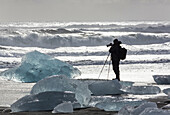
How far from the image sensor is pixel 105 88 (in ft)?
40.4

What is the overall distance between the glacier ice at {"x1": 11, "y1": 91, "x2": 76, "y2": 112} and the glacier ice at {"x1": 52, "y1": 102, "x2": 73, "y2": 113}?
61 centimetres

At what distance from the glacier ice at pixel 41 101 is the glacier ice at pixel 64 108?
2.01ft

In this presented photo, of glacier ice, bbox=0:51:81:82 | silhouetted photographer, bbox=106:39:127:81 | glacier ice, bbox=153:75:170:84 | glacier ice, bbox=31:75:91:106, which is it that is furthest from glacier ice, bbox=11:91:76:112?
glacier ice, bbox=0:51:81:82

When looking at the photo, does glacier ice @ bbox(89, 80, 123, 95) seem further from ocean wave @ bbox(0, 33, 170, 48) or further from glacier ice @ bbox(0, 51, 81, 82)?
ocean wave @ bbox(0, 33, 170, 48)

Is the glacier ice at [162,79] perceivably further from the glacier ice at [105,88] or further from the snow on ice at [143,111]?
the snow on ice at [143,111]

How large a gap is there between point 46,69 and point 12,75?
4.23ft

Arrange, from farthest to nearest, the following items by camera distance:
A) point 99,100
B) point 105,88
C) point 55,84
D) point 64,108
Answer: point 105,88 < point 55,84 < point 99,100 < point 64,108

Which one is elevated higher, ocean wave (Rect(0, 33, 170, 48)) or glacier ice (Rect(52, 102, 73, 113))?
glacier ice (Rect(52, 102, 73, 113))

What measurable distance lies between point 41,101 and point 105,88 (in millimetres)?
3072

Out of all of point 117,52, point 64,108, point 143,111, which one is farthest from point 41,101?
point 117,52

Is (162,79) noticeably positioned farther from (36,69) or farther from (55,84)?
(55,84)

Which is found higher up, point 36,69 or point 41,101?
point 41,101

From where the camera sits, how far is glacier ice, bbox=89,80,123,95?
12180mm

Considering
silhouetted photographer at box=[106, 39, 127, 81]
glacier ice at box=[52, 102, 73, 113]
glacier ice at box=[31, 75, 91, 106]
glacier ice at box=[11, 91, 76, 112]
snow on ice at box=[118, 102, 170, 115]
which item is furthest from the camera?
silhouetted photographer at box=[106, 39, 127, 81]
